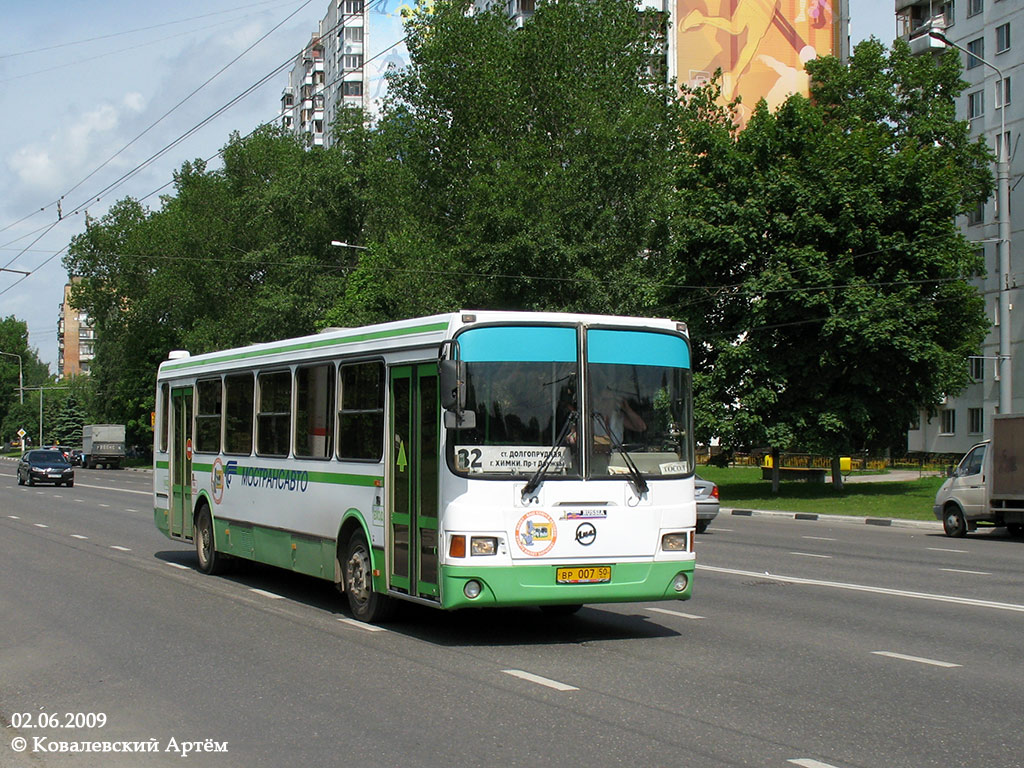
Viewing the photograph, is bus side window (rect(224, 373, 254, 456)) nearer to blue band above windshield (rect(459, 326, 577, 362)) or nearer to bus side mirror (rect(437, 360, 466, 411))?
blue band above windshield (rect(459, 326, 577, 362))

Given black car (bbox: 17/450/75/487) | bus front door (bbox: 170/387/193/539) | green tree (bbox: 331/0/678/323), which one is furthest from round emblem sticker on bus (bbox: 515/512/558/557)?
black car (bbox: 17/450/75/487)

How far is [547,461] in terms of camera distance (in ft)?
32.4

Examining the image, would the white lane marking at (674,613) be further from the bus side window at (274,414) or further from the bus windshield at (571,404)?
the bus side window at (274,414)

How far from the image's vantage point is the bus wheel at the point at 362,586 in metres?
11.0

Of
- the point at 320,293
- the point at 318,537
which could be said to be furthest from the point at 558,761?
the point at 320,293

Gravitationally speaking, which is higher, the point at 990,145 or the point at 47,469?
the point at 990,145

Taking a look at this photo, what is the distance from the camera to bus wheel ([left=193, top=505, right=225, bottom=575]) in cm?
1543

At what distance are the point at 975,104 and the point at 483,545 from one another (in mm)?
59410

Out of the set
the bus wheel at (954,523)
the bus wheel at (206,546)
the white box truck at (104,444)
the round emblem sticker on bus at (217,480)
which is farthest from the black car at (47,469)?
the round emblem sticker on bus at (217,480)

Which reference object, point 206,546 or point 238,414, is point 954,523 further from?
point 238,414

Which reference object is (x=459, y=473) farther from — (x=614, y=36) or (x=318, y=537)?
(x=614, y=36)

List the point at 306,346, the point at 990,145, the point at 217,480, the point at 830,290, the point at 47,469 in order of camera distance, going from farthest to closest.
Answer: the point at 990,145, the point at 47,469, the point at 830,290, the point at 217,480, the point at 306,346

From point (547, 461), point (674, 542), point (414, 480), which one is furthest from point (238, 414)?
point (674, 542)

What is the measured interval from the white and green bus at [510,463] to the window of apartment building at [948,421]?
56.3 meters
